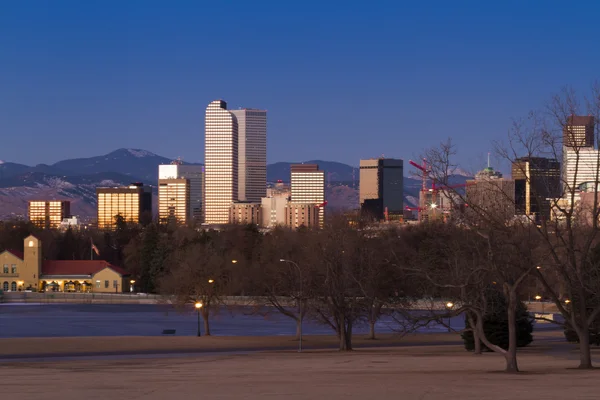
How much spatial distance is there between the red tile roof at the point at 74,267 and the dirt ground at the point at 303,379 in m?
100

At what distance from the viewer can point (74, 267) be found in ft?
477

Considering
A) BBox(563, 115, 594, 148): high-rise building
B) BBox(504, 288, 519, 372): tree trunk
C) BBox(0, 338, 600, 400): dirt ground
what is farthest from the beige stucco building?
BBox(563, 115, 594, 148): high-rise building

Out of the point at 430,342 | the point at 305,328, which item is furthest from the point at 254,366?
the point at 305,328

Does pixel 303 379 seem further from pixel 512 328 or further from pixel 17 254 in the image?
pixel 17 254

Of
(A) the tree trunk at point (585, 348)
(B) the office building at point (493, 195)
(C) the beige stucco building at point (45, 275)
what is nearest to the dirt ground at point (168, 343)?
(B) the office building at point (493, 195)

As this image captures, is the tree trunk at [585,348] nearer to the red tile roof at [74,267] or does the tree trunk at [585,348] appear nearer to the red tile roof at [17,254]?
the red tile roof at [74,267]

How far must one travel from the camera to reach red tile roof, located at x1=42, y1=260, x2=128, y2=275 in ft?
474

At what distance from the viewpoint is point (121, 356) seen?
53.9 metres

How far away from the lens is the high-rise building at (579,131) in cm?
3475

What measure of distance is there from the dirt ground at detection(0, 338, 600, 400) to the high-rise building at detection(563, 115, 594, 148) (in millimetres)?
7940

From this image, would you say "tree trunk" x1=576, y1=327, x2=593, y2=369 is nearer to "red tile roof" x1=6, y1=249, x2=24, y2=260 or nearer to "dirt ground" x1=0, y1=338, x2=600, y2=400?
"dirt ground" x1=0, y1=338, x2=600, y2=400

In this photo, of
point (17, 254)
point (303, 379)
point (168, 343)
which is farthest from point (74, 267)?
point (303, 379)

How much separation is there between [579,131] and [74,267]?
390 ft

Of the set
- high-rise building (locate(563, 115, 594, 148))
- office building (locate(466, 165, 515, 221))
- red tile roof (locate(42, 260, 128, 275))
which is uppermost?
high-rise building (locate(563, 115, 594, 148))
